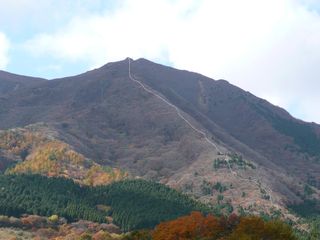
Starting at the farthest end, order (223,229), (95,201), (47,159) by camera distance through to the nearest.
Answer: (47,159) < (95,201) < (223,229)

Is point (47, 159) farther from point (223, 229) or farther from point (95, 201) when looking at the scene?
point (223, 229)

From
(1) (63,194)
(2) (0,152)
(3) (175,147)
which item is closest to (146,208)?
(1) (63,194)

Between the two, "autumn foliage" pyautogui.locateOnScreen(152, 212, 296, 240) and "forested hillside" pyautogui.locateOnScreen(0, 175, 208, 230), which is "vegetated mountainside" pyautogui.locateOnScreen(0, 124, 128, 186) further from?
"autumn foliage" pyautogui.locateOnScreen(152, 212, 296, 240)

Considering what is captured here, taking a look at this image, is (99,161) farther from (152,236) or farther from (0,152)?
(152,236)

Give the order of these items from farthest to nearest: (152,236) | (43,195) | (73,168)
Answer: (73,168), (43,195), (152,236)

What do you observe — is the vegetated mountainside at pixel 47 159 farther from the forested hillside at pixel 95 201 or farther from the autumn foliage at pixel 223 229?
the autumn foliage at pixel 223 229

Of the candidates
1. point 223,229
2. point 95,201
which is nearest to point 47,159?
point 95,201

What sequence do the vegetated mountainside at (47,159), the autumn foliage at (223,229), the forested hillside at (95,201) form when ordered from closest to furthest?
the autumn foliage at (223,229)
the forested hillside at (95,201)
the vegetated mountainside at (47,159)

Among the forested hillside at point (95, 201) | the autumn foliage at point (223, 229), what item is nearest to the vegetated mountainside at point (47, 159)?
the forested hillside at point (95, 201)

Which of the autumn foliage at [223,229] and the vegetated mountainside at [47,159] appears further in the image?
the vegetated mountainside at [47,159]

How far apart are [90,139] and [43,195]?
259 feet

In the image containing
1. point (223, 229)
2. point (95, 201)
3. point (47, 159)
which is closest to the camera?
point (223, 229)

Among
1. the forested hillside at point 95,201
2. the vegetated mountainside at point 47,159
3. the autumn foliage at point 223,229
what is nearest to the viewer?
the autumn foliage at point 223,229

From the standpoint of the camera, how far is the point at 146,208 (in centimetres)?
12119
